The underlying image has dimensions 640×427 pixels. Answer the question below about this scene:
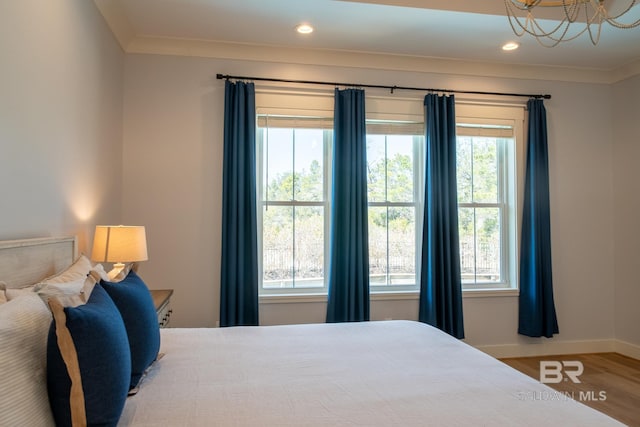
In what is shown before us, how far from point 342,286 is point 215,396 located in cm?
213

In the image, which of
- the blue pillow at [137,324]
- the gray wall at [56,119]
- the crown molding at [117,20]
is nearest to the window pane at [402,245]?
the gray wall at [56,119]

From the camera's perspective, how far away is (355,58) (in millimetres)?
3537

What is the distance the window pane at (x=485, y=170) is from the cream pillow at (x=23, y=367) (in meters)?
3.64

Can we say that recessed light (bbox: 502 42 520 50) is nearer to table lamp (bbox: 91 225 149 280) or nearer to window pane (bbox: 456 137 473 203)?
window pane (bbox: 456 137 473 203)

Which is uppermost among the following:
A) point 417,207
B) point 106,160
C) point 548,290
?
point 106,160

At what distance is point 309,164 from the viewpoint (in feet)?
11.7

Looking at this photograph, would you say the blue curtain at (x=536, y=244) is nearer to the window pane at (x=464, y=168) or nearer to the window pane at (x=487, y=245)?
the window pane at (x=487, y=245)

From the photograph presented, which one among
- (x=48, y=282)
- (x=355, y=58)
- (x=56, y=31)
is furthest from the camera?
(x=355, y=58)

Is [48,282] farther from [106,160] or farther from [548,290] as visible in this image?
[548,290]

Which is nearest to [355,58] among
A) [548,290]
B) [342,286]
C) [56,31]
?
[342,286]

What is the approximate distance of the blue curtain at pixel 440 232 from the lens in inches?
138

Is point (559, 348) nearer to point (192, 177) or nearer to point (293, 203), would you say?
point (293, 203)

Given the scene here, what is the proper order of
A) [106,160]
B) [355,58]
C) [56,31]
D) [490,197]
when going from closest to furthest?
[56,31], [106,160], [355,58], [490,197]

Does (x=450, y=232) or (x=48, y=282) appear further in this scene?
(x=450, y=232)
